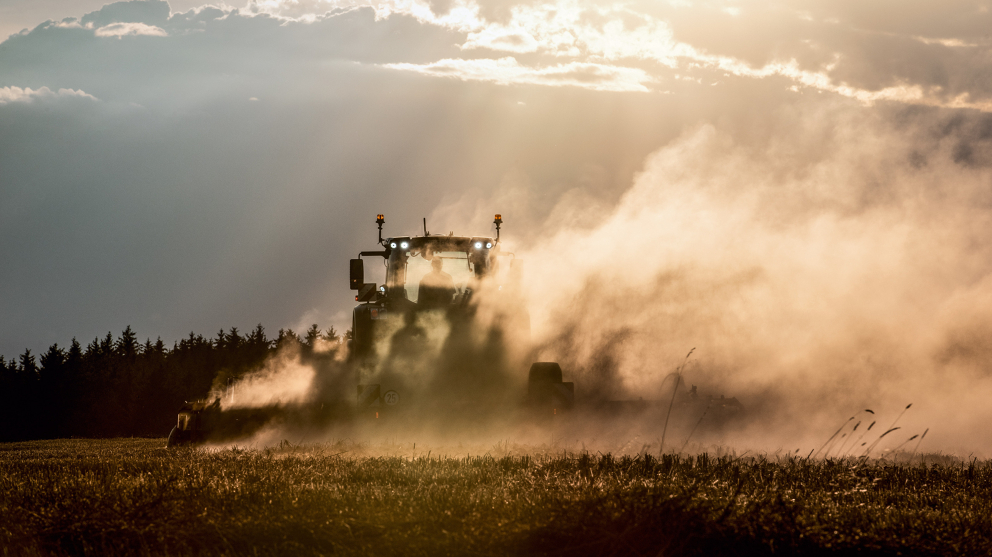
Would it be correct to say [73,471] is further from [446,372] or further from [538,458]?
[446,372]

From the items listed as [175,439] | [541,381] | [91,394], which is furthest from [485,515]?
[91,394]

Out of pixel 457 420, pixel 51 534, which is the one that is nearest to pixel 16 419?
pixel 457 420

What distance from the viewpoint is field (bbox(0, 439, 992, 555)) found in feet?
18.3

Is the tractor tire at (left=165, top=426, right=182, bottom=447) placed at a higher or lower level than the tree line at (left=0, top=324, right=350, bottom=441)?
higher

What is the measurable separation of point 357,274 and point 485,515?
30.4 ft

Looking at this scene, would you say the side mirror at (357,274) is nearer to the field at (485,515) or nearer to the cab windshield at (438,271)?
the cab windshield at (438,271)

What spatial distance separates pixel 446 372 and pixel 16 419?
69.7 metres

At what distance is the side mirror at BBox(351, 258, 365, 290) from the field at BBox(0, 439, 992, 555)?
6555 mm

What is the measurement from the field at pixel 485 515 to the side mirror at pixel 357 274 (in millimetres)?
6555

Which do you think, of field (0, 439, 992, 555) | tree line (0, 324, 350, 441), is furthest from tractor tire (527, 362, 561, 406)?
tree line (0, 324, 350, 441)

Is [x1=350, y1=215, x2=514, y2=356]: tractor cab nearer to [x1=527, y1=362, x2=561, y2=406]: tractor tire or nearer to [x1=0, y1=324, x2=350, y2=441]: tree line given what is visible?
[x1=527, y1=362, x2=561, y2=406]: tractor tire

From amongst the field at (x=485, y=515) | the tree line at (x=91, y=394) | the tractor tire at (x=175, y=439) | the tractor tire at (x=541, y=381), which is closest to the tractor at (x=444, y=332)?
the tractor tire at (x=541, y=381)

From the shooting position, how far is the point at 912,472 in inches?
374

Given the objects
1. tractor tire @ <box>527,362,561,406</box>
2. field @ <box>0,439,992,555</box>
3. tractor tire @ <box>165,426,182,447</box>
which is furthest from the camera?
tractor tire @ <box>165,426,182,447</box>
